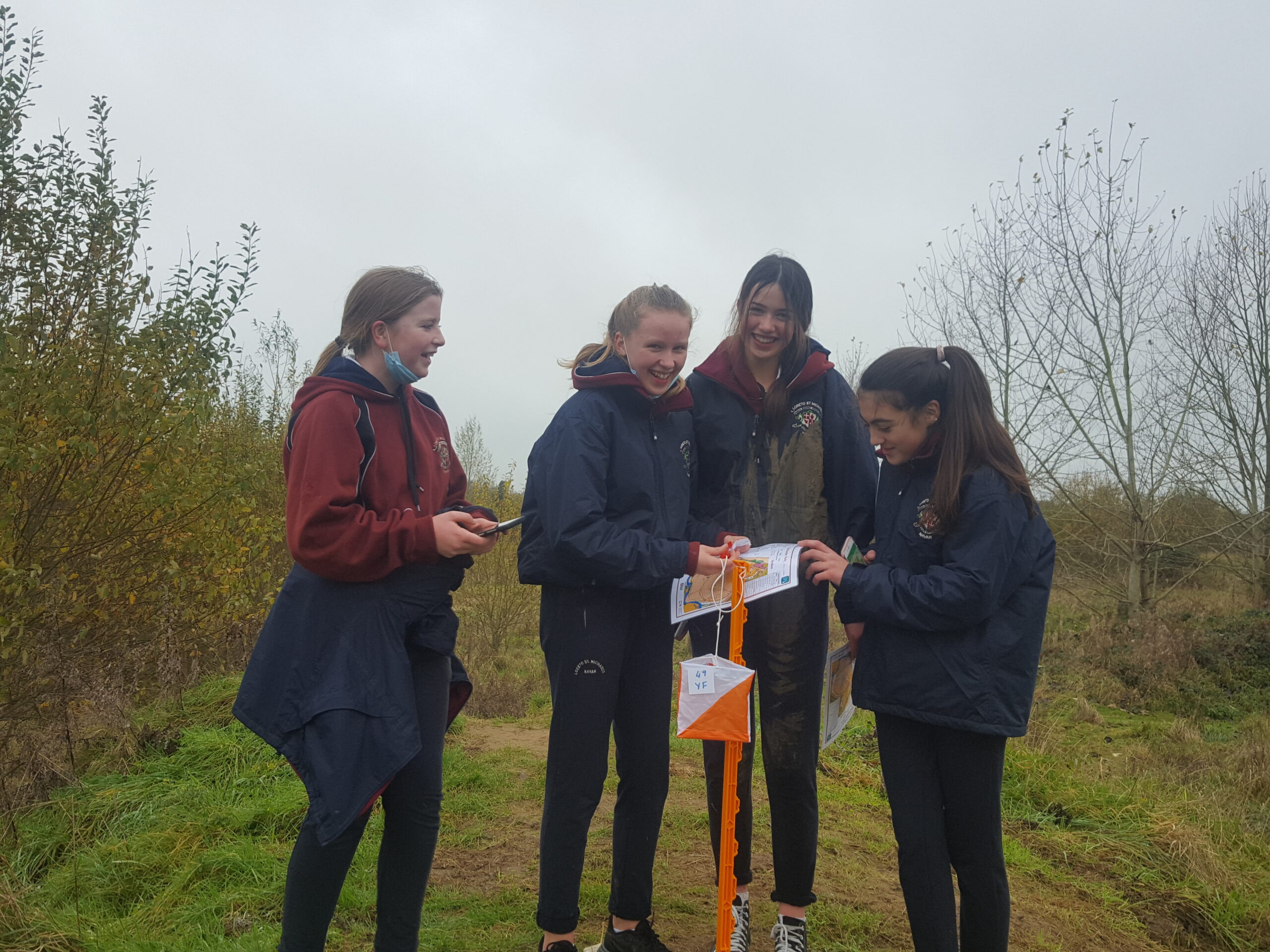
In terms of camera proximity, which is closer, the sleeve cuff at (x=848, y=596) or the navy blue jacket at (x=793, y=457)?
the sleeve cuff at (x=848, y=596)

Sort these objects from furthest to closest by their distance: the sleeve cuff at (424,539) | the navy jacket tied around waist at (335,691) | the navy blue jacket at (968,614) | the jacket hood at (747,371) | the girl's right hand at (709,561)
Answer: the jacket hood at (747,371)
the girl's right hand at (709,561)
the navy blue jacket at (968,614)
the sleeve cuff at (424,539)
the navy jacket tied around waist at (335,691)

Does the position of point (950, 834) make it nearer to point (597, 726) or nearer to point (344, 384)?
point (597, 726)

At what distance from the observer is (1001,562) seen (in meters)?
2.23

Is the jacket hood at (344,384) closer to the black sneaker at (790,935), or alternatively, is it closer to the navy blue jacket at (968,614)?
the navy blue jacket at (968,614)

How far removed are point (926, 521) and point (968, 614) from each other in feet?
1.01

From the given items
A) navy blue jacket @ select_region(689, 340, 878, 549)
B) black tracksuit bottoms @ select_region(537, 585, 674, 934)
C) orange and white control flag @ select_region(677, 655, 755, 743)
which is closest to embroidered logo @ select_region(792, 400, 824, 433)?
navy blue jacket @ select_region(689, 340, 878, 549)

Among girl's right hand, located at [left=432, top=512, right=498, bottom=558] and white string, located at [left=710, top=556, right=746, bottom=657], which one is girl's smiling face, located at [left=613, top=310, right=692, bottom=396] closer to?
white string, located at [left=710, top=556, right=746, bottom=657]

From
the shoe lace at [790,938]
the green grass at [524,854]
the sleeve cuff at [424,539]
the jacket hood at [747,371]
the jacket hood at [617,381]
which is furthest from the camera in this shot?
the green grass at [524,854]

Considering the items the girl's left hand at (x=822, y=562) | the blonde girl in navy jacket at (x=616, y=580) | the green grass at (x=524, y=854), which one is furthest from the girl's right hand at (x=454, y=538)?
the green grass at (x=524, y=854)

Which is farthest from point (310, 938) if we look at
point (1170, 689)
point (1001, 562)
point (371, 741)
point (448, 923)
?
point (1170, 689)

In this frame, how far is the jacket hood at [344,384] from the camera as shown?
216cm

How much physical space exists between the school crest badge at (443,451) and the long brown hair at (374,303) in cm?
34

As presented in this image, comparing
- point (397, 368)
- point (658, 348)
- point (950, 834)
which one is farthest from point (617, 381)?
point (950, 834)

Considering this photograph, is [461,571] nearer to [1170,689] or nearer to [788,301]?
[788,301]
